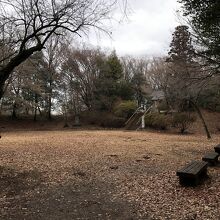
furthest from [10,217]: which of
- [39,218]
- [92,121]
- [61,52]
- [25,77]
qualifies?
[61,52]

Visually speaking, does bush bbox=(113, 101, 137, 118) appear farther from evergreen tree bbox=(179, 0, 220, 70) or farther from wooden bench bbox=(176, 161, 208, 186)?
wooden bench bbox=(176, 161, 208, 186)

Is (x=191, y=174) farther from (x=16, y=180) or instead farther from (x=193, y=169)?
(x=16, y=180)

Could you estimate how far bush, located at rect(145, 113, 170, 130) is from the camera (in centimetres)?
2594

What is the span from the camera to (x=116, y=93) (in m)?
36.7

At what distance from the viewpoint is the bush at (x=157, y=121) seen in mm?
25942

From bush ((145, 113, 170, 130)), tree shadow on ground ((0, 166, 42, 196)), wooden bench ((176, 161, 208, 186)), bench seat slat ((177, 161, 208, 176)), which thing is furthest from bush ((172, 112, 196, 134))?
wooden bench ((176, 161, 208, 186))

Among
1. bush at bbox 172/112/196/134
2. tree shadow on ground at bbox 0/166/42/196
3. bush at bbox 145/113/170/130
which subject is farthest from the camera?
bush at bbox 145/113/170/130

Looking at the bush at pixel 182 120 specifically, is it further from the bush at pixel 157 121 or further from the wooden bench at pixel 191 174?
the wooden bench at pixel 191 174

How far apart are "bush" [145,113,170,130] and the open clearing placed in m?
13.9

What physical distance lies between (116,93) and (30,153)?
81.0 ft

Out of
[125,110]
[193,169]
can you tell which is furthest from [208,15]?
[125,110]

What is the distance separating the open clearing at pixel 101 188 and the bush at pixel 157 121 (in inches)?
547

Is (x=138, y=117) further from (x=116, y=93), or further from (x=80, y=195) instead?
(x=80, y=195)

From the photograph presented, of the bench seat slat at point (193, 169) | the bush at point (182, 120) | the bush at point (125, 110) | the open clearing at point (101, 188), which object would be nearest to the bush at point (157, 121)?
the bush at point (182, 120)
